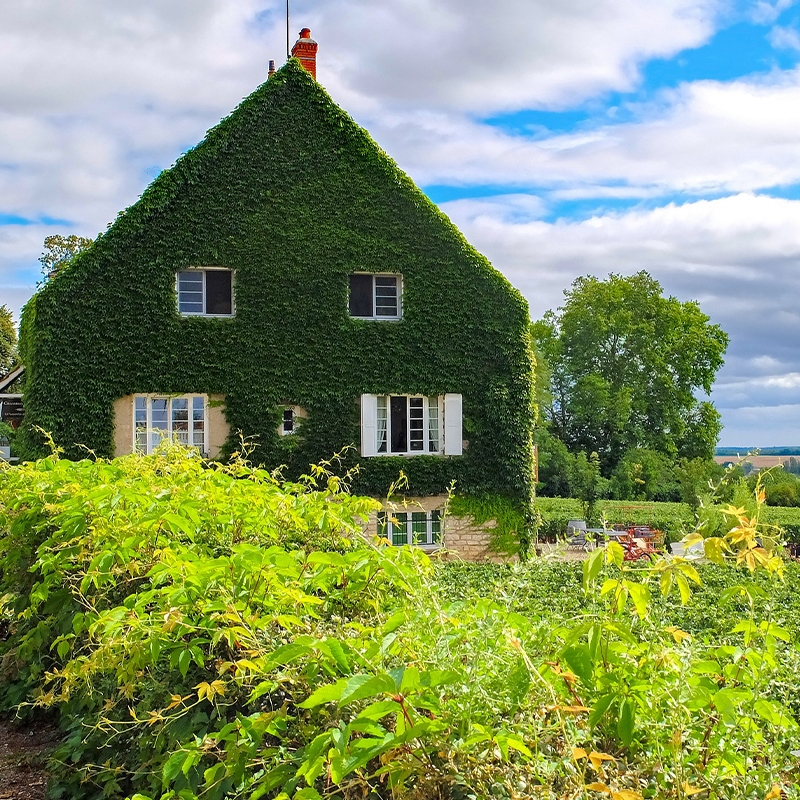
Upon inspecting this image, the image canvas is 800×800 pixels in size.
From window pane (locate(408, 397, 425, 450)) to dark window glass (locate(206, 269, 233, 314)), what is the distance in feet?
14.6

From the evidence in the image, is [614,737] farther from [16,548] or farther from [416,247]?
[416,247]

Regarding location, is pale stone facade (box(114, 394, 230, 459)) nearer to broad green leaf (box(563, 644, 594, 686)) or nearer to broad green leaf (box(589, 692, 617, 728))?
broad green leaf (box(563, 644, 594, 686))

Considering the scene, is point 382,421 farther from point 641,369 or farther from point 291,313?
point 641,369

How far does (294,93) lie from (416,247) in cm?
424

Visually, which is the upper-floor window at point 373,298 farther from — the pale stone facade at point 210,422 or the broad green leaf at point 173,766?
the broad green leaf at point 173,766

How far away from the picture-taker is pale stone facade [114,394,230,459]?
55.8 feet

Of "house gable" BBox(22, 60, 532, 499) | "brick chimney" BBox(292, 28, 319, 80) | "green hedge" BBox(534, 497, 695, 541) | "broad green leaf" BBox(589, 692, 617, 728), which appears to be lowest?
"green hedge" BBox(534, 497, 695, 541)

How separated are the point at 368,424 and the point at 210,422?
10.9ft

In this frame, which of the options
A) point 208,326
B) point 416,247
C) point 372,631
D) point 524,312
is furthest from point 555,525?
point 372,631

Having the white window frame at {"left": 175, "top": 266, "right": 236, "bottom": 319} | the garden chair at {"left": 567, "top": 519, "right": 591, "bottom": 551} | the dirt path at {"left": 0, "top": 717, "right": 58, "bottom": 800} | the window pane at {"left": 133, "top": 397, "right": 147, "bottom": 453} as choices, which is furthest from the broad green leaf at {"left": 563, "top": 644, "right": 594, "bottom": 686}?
the garden chair at {"left": 567, "top": 519, "right": 591, "bottom": 551}

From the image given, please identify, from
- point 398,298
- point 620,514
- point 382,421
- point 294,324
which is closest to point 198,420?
point 294,324

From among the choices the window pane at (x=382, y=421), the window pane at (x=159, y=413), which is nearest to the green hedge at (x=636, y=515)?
the window pane at (x=382, y=421)

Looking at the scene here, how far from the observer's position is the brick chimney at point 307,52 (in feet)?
62.5

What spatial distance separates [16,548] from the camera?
5512mm
